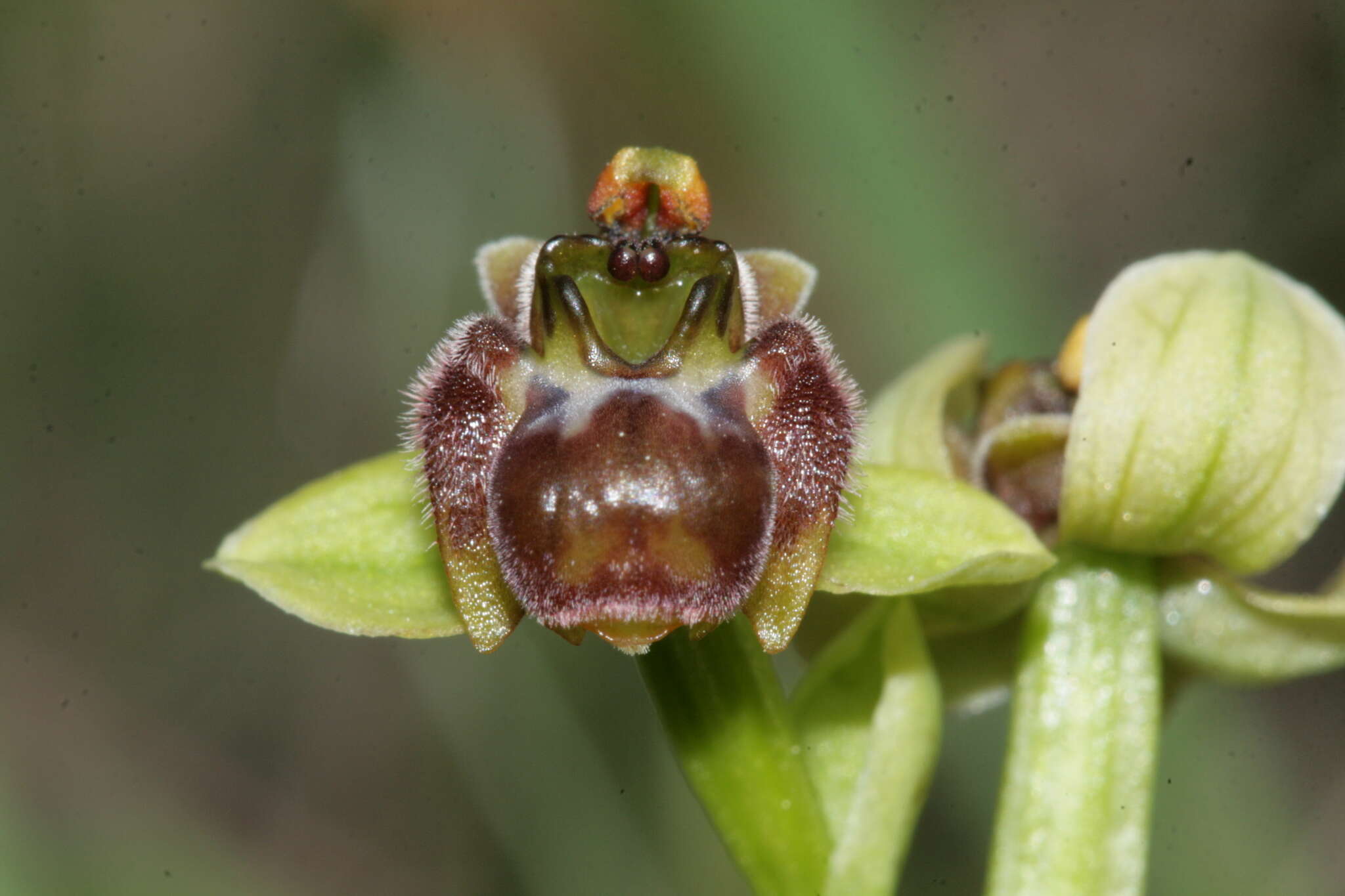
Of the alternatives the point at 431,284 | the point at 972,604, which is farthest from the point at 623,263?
the point at 431,284

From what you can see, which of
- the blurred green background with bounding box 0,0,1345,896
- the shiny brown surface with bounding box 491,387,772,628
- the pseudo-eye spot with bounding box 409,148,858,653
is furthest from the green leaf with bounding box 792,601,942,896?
the blurred green background with bounding box 0,0,1345,896

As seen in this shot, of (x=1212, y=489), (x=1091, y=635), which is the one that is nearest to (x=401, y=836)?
(x=1091, y=635)

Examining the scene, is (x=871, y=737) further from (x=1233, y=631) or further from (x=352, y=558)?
(x=352, y=558)

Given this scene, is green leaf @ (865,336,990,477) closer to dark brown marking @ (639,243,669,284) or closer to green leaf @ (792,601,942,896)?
green leaf @ (792,601,942,896)

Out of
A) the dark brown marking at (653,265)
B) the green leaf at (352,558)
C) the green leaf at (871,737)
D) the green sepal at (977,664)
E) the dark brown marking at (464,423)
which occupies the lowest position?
the green sepal at (977,664)

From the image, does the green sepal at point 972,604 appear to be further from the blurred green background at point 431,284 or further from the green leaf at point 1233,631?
the blurred green background at point 431,284

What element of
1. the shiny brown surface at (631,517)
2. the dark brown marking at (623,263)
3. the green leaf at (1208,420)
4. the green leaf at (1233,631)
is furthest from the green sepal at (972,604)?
the dark brown marking at (623,263)
